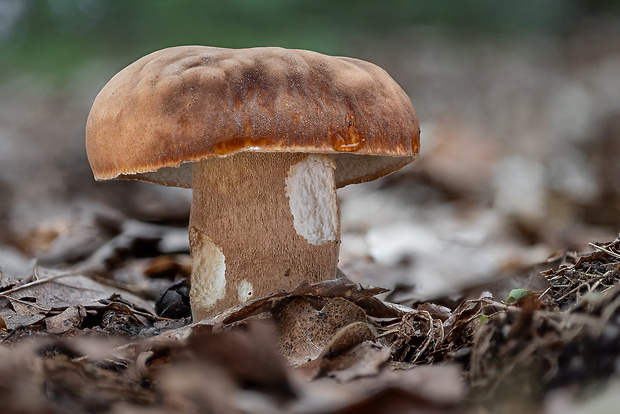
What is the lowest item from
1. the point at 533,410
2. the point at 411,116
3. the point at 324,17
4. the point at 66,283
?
the point at 66,283

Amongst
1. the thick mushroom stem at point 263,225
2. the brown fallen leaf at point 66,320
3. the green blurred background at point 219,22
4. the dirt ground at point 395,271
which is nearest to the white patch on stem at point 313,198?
the thick mushroom stem at point 263,225

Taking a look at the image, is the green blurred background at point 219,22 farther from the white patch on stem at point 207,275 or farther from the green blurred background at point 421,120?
the white patch on stem at point 207,275

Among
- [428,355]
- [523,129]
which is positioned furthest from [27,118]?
[428,355]

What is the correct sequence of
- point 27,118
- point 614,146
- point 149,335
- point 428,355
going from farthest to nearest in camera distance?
point 27,118 → point 614,146 → point 149,335 → point 428,355

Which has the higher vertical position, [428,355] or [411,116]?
[411,116]

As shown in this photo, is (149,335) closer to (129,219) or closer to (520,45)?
(129,219)

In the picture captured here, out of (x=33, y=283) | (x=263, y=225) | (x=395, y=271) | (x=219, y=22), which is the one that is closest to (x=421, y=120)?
(x=219, y=22)

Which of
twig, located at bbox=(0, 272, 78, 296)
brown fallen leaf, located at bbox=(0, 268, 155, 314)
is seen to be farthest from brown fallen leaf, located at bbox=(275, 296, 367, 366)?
twig, located at bbox=(0, 272, 78, 296)
